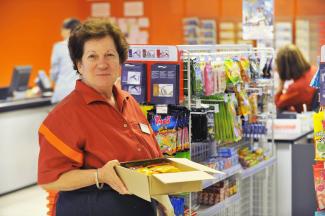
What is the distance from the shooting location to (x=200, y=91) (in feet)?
14.4

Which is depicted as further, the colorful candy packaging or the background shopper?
the background shopper

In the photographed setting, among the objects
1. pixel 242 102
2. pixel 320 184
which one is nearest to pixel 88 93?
pixel 320 184

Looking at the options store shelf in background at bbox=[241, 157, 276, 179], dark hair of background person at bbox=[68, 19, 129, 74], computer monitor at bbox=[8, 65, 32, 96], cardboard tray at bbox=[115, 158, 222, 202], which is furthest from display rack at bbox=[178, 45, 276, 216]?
computer monitor at bbox=[8, 65, 32, 96]

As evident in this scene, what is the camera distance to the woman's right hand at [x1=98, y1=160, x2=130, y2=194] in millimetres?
2682

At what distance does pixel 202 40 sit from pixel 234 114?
7072 mm

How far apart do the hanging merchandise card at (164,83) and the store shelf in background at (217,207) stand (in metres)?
0.80

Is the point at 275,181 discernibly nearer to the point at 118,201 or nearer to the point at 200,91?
the point at 200,91

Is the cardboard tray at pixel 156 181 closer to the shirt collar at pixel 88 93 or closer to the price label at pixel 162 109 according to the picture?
the shirt collar at pixel 88 93

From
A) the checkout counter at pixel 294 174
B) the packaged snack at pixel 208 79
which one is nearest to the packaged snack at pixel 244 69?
the packaged snack at pixel 208 79

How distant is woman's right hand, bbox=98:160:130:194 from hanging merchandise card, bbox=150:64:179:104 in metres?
1.50

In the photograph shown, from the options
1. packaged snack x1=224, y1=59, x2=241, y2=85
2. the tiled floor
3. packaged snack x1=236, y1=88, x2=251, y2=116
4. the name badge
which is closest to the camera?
the name badge

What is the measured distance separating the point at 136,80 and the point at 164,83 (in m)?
0.19

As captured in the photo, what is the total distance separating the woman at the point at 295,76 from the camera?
7.09m

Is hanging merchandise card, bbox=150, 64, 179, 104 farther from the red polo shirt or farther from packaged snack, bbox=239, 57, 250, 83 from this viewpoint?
the red polo shirt
